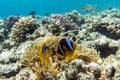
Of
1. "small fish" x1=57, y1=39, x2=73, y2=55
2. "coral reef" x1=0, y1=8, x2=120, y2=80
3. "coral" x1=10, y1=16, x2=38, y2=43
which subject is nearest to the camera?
"small fish" x1=57, y1=39, x2=73, y2=55

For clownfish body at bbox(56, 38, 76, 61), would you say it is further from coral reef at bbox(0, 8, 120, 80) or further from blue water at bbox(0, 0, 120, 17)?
blue water at bbox(0, 0, 120, 17)

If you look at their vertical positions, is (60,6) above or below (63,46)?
above

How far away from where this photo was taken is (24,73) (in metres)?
5.54

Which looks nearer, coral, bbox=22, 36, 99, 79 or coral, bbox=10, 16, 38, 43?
coral, bbox=22, 36, 99, 79

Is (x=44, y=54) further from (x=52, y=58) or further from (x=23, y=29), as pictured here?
(x=23, y=29)

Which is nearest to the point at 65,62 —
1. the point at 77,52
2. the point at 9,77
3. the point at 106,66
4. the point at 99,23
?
the point at 77,52

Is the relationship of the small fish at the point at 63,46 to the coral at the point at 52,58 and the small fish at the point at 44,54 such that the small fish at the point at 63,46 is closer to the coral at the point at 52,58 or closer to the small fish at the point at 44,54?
the coral at the point at 52,58

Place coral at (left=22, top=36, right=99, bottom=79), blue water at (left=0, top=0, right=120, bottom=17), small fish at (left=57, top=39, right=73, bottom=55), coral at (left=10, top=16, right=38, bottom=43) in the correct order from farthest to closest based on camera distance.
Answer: blue water at (left=0, top=0, right=120, bottom=17), coral at (left=10, top=16, right=38, bottom=43), coral at (left=22, top=36, right=99, bottom=79), small fish at (left=57, top=39, right=73, bottom=55)

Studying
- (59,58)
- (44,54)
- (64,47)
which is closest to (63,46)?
(64,47)

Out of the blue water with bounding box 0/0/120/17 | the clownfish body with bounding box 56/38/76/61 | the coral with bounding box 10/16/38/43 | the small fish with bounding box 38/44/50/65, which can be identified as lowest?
the clownfish body with bounding box 56/38/76/61

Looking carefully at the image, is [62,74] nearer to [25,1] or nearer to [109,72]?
[109,72]

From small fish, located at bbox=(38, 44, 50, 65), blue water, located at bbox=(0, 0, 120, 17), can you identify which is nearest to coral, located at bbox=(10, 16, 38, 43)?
small fish, located at bbox=(38, 44, 50, 65)

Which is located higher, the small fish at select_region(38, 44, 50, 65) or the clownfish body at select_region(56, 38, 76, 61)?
the small fish at select_region(38, 44, 50, 65)

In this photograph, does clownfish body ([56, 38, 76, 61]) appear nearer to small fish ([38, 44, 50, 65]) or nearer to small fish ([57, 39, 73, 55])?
small fish ([57, 39, 73, 55])
